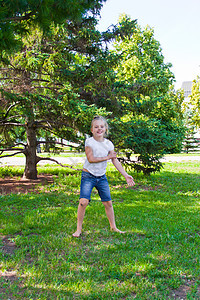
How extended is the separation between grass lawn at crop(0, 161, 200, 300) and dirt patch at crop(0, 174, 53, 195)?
1.16 metres

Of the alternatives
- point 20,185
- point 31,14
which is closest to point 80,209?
point 31,14

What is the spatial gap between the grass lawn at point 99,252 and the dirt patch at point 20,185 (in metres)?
1.16

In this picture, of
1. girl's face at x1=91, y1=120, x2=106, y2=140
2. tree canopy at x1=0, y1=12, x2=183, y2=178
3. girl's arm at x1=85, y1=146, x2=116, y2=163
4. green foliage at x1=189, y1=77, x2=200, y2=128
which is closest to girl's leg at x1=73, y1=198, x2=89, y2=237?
girl's arm at x1=85, y1=146, x2=116, y2=163

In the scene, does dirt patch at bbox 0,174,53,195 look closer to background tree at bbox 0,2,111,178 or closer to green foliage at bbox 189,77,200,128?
background tree at bbox 0,2,111,178

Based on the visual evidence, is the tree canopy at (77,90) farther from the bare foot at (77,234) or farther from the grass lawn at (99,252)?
the bare foot at (77,234)

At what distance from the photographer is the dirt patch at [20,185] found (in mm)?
7260

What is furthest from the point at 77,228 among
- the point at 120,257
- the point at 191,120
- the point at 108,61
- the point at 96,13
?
the point at 191,120

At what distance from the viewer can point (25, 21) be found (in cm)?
415

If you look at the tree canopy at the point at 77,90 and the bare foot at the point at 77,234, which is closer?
the bare foot at the point at 77,234

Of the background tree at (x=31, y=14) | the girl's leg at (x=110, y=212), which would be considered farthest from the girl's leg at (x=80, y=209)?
the background tree at (x=31, y=14)

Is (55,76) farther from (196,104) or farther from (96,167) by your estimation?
(196,104)

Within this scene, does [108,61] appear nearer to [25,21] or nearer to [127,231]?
[25,21]

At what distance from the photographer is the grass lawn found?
8.36ft

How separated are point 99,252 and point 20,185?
17.1 ft
